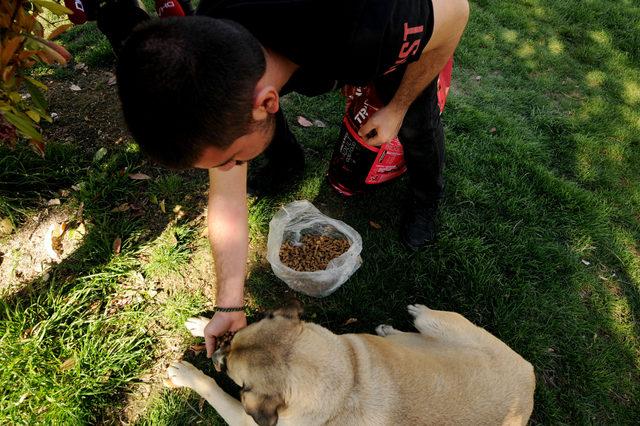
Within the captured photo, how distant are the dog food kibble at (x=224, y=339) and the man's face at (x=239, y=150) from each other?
1088 millimetres

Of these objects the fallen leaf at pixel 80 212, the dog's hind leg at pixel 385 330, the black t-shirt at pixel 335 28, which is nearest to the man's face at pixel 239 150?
the black t-shirt at pixel 335 28

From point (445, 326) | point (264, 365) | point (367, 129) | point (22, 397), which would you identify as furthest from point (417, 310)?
point (22, 397)

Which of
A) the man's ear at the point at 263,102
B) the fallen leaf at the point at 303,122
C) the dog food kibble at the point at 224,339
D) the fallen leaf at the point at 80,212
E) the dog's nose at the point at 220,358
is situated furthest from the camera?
the fallen leaf at the point at 303,122

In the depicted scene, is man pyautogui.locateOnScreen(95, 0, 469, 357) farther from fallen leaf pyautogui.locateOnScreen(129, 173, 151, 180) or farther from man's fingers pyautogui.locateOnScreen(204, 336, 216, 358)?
fallen leaf pyautogui.locateOnScreen(129, 173, 151, 180)

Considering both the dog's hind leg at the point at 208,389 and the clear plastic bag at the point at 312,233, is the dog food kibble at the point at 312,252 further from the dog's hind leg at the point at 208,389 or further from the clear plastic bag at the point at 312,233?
the dog's hind leg at the point at 208,389

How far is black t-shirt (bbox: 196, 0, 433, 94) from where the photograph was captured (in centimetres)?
179

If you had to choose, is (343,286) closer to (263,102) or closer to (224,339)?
(224,339)

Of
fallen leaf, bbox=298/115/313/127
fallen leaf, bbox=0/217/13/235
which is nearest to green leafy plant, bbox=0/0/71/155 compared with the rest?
fallen leaf, bbox=0/217/13/235

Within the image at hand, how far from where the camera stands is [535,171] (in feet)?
13.9

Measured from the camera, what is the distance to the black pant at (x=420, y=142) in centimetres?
266

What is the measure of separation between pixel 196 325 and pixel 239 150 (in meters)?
1.72

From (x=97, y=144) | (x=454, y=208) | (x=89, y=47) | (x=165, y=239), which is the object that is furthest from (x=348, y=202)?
(x=89, y=47)

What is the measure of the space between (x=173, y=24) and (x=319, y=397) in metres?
1.87

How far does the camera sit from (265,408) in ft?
6.37
